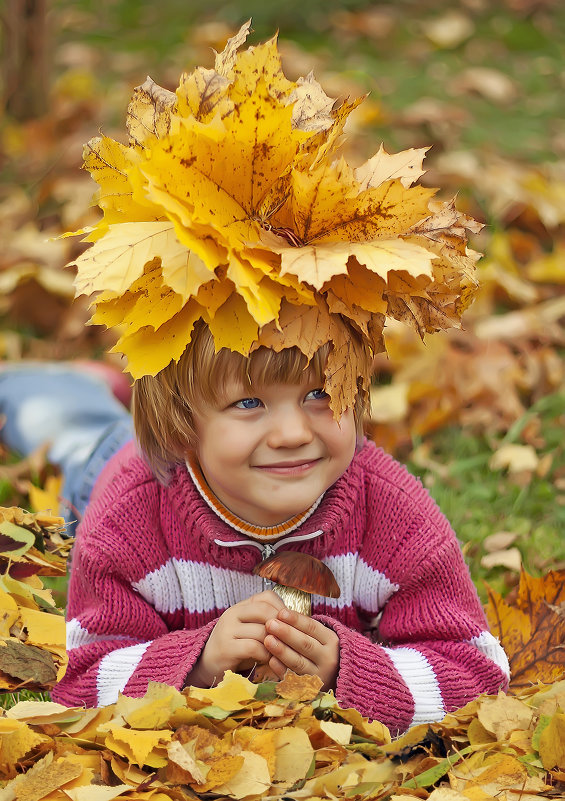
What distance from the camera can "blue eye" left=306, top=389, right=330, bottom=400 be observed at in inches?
67.6

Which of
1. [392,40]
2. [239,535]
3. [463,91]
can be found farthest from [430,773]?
[392,40]

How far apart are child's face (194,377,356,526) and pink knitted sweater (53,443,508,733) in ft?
0.49

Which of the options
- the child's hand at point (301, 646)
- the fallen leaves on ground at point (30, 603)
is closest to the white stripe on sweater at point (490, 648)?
the child's hand at point (301, 646)

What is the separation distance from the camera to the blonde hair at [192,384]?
1664mm

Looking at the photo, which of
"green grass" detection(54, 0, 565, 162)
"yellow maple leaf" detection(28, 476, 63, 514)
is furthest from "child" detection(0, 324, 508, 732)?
"green grass" detection(54, 0, 565, 162)

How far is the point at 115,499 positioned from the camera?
6.52 feet

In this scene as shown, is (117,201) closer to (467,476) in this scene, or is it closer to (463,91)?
(467,476)

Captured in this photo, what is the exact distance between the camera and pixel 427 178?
4.20 meters

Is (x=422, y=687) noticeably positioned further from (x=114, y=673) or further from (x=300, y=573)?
(x=114, y=673)

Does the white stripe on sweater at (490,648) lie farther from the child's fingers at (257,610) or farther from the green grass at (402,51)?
the green grass at (402,51)

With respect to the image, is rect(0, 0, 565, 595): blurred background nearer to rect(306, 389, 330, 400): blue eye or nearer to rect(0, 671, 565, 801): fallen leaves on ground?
rect(306, 389, 330, 400): blue eye

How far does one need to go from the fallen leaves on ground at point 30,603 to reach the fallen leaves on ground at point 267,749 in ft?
0.36

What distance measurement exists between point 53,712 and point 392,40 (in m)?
4.96

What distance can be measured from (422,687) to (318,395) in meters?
0.57
